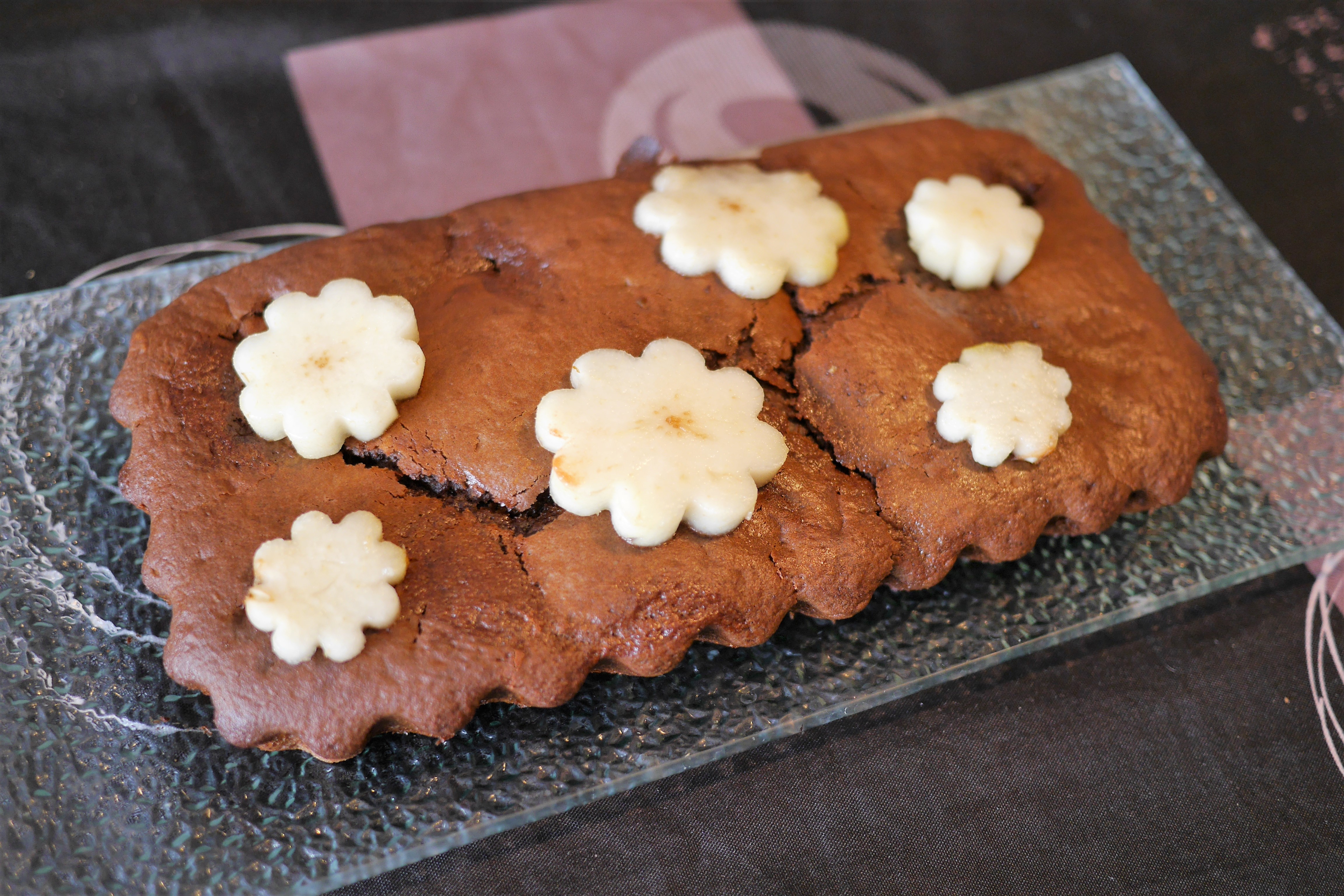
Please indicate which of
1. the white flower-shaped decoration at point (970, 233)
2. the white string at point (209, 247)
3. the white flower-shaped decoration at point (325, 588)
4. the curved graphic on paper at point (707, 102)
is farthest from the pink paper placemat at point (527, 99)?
the white flower-shaped decoration at point (325, 588)

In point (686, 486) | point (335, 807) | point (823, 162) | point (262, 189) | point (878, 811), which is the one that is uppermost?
point (823, 162)

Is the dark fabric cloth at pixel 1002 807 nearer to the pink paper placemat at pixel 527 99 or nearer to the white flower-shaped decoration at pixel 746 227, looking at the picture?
the white flower-shaped decoration at pixel 746 227

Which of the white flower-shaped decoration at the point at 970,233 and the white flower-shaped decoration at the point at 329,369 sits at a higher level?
the white flower-shaped decoration at the point at 970,233

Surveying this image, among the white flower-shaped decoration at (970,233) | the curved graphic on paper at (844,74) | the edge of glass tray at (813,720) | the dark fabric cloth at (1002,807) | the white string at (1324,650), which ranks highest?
the white flower-shaped decoration at (970,233)

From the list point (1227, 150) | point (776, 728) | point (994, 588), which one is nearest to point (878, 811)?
point (776, 728)

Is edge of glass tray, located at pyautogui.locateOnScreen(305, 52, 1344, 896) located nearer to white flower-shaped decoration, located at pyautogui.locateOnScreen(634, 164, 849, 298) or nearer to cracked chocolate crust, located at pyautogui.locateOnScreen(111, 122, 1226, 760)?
cracked chocolate crust, located at pyautogui.locateOnScreen(111, 122, 1226, 760)

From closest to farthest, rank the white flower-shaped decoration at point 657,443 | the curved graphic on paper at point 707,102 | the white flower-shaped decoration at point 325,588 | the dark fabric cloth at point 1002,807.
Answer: the white flower-shaped decoration at point 325,588 < the white flower-shaped decoration at point 657,443 < the dark fabric cloth at point 1002,807 < the curved graphic on paper at point 707,102

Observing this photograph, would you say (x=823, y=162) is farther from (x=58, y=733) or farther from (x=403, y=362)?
(x=58, y=733)
